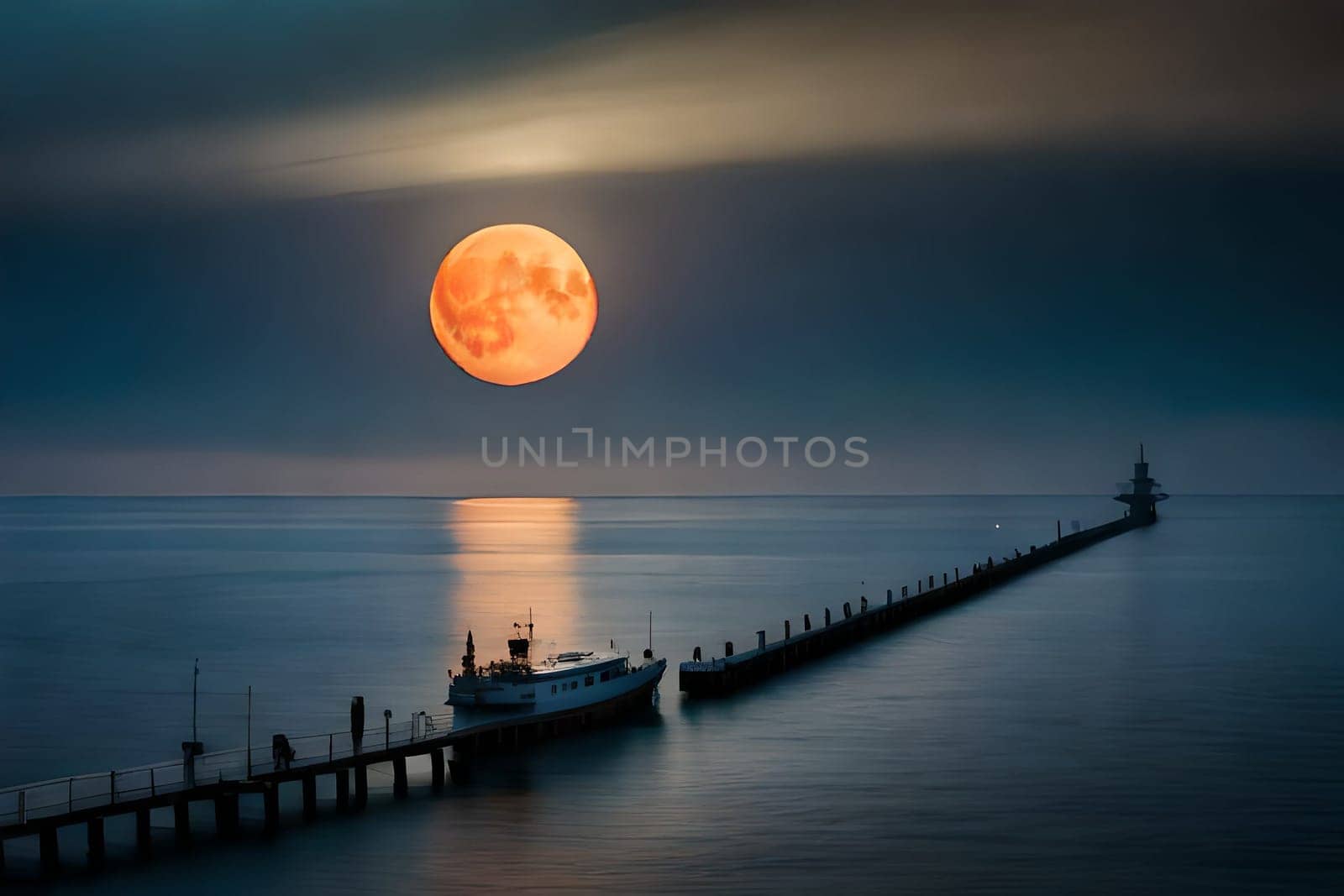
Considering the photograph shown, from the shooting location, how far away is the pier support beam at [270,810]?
1522 inches

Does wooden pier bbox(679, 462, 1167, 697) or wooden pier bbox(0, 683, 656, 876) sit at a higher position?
wooden pier bbox(679, 462, 1167, 697)

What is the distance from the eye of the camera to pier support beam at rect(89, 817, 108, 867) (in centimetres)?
3528

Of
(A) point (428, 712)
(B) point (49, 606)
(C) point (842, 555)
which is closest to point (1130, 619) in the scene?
(A) point (428, 712)

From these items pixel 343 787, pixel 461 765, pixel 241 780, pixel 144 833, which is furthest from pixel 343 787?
pixel 144 833

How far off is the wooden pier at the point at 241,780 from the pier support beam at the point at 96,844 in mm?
21

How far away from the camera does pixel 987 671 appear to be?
7212 centimetres

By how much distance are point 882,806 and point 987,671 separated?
31113mm

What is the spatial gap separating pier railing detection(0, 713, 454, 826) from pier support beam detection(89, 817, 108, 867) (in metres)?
0.61

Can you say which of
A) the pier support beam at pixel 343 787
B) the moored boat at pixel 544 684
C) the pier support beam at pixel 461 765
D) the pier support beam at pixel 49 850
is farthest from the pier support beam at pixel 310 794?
the moored boat at pixel 544 684

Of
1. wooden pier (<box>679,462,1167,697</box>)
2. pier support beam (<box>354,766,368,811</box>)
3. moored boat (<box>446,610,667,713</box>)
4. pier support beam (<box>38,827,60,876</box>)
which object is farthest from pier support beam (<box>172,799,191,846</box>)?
wooden pier (<box>679,462,1167,697</box>)

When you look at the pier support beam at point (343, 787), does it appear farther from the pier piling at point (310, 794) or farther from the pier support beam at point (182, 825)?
the pier support beam at point (182, 825)

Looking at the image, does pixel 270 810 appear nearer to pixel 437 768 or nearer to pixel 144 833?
pixel 144 833

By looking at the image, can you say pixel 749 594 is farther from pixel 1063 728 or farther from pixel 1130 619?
pixel 1063 728

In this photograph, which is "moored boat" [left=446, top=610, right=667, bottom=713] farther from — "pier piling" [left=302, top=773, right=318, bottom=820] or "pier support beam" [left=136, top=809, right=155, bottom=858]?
"pier support beam" [left=136, top=809, right=155, bottom=858]
